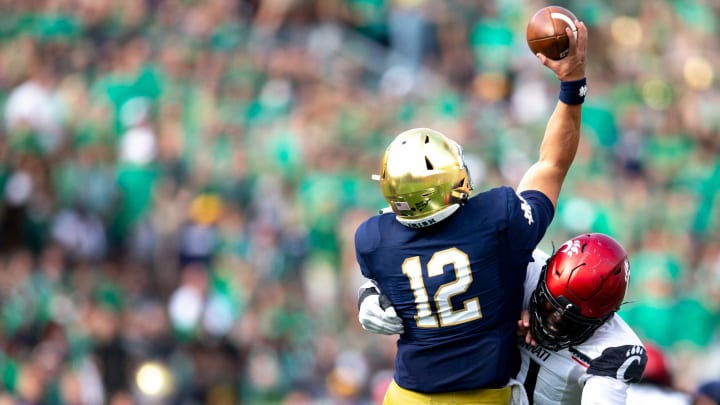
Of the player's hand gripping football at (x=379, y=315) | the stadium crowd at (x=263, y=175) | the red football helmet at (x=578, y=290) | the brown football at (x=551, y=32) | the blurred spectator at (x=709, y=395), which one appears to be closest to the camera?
the red football helmet at (x=578, y=290)

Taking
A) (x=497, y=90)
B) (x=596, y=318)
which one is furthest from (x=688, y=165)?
(x=596, y=318)

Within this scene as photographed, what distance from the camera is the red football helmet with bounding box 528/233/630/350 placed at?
4.39 metres

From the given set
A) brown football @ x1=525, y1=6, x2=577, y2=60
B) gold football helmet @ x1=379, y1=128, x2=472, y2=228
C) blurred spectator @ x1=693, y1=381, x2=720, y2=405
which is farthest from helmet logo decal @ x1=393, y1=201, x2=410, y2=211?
blurred spectator @ x1=693, y1=381, x2=720, y2=405

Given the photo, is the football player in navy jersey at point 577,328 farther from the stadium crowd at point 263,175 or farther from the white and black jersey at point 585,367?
the stadium crowd at point 263,175

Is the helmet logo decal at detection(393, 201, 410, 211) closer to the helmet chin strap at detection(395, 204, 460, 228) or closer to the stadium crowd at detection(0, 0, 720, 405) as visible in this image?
the helmet chin strap at detection(395, 204, 460, 228)

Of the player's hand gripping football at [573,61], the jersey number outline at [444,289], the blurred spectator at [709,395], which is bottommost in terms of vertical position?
the blurred spectator at [709,395]

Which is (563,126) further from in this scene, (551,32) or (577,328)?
(577,328)

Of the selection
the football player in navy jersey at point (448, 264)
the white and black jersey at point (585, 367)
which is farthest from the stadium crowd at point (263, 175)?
the football player in navy jersey at point (448, 264)

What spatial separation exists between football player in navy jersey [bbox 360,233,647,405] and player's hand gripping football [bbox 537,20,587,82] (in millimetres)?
670

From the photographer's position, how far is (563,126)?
192 inches

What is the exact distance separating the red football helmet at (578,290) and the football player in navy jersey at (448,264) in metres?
0.12

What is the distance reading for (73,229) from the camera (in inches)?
460

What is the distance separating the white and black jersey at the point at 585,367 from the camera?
4.48 metres

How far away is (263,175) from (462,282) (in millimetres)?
7813
